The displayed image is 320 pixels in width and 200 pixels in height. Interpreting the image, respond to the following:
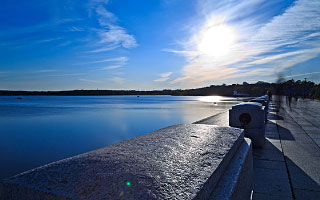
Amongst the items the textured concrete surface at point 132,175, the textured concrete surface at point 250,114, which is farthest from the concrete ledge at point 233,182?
the textured concrete surface at point 250,114

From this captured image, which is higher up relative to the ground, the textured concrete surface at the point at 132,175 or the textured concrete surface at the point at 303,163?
the textured concrete surface at the point at 132,175

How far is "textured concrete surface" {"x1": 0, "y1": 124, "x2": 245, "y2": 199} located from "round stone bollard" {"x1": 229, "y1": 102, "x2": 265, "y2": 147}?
10.2 ft

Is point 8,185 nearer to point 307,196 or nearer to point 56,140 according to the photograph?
point 307,196

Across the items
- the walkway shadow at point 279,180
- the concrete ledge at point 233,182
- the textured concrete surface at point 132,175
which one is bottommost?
the walkway shadow at point 279,180

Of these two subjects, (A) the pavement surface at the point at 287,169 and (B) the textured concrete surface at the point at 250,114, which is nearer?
(A) the pavement surface at the point at 287,169

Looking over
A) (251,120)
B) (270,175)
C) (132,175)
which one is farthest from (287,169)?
(132,175)

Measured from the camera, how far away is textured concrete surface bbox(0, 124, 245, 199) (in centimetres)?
110

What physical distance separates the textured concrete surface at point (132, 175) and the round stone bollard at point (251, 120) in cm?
312

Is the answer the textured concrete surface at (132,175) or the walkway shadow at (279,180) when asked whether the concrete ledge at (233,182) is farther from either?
the walkway shadow at (279,180)

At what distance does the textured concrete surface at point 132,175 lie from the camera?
1.10 m

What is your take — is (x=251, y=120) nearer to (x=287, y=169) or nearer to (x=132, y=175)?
(x=287, y=169)

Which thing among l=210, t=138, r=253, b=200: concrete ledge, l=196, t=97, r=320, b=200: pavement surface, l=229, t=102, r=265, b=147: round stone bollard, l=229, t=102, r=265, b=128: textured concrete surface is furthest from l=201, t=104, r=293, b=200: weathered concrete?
l=210, t=138, r=253, b=200: concrete ledge

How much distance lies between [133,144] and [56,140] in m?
15.8

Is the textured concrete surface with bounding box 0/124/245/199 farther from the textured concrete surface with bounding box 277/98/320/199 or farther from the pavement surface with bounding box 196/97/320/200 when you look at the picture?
the textured concrete surface with bounding box 277/98/320/199
